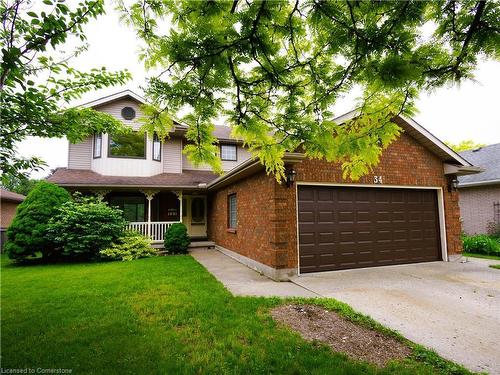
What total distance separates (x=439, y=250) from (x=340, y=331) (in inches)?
283

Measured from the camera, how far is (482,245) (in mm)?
10953

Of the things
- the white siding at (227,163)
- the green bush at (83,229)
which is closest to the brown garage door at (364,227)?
the green bush at (83,229)

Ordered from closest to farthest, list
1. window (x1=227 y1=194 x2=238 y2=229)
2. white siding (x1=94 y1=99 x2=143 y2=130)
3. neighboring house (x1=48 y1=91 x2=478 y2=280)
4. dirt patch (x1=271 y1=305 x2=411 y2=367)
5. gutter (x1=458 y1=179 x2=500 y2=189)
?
dirt patch (x1=271 y1=305 x2=411 y2=367), neighboring house (x1=48 y1=91 x2=478 y2=280), window (x1=227 y1=194 x2=238 y2=229), gutter (x1=458 y1=179 x2=500 y2=189), white siding (x1=94 y1=99 x2=143 y2=130)

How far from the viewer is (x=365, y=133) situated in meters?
3.55

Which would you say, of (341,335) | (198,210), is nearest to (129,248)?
(198,210)

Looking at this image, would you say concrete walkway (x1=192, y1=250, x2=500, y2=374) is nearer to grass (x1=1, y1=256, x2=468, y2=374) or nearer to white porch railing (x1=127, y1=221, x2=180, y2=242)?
grass (x1=1, y1=256, x2=468, y2=374)

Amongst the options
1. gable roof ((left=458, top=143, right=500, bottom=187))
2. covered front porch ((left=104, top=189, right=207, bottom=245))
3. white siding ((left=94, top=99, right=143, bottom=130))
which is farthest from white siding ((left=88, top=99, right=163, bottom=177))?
gable roof ((left=458, top=143, right=500, bottom=187))

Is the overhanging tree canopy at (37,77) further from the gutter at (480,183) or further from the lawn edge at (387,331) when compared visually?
the gutter at (480,183)

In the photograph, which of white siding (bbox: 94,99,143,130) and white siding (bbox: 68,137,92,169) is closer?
white siding (bbox: 68,137,92,169)

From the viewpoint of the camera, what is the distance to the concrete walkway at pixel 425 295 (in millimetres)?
3443

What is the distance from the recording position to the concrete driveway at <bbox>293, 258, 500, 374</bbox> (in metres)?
3.38

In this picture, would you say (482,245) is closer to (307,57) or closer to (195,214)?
(307,57)

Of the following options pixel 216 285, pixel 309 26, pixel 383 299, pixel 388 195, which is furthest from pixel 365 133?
pixel 388 195

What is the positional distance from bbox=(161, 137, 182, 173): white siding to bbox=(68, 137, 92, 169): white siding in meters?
3.50
